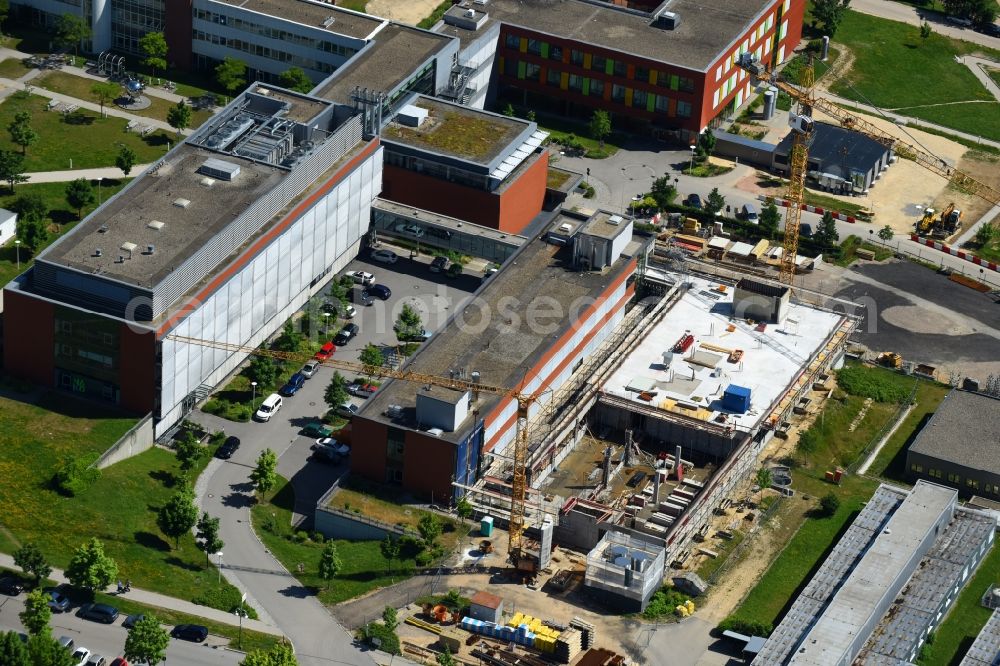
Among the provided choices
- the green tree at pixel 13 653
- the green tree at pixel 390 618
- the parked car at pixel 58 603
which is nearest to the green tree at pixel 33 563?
the parked car at pixel 58 603

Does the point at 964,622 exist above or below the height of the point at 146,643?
below

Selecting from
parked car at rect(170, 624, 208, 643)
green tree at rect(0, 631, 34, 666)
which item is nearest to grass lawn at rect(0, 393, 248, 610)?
parked car at rect(170, 624, 208, 643)

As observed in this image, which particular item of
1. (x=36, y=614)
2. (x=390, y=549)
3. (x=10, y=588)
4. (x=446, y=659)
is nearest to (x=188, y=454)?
(x=390, y=549)

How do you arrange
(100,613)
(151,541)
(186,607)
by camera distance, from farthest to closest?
(151,541) < (186,607) < (100,613)

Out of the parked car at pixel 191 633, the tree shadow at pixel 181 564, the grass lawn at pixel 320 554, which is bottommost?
the grass lawn at pixel 320 554

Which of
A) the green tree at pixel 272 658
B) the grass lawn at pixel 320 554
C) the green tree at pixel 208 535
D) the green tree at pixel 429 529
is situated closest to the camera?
the green tree at pixel 272 658

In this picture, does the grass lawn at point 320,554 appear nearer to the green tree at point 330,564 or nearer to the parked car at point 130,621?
the green tree at point 330,564

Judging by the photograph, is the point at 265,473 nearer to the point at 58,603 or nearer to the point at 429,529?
the point at 429,529
